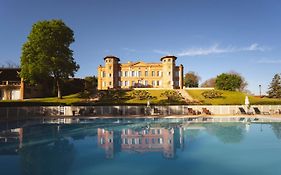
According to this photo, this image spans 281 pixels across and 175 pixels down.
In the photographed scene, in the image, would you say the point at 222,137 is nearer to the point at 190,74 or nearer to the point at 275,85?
the point at 275,85

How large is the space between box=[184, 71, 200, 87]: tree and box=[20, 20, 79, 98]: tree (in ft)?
183

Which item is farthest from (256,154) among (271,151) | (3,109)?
(3,109)

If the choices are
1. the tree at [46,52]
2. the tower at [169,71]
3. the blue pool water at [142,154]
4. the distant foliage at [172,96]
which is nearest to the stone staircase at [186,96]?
the distant foliage at [172,96]

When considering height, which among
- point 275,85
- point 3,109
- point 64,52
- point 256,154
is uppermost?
point 64,52

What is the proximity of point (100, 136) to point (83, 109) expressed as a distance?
15943 millimetres

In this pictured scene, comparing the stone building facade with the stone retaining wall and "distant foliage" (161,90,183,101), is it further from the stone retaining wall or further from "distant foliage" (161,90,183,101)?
the stone retaining wall

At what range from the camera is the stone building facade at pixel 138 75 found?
63438 millimetres

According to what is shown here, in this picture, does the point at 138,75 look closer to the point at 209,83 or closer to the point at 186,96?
the point at 186,96

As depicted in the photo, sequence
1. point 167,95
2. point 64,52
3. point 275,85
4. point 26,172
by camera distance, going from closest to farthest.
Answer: point 26,172
point 64,52
point 167,95
point 275,85

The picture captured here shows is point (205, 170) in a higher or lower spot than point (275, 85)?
lower

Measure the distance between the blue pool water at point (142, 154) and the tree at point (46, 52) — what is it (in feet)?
81.8

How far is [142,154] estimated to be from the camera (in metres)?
11.8

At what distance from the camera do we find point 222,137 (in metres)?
16.8

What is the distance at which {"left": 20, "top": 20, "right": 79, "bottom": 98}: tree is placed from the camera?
3925 centimetres
